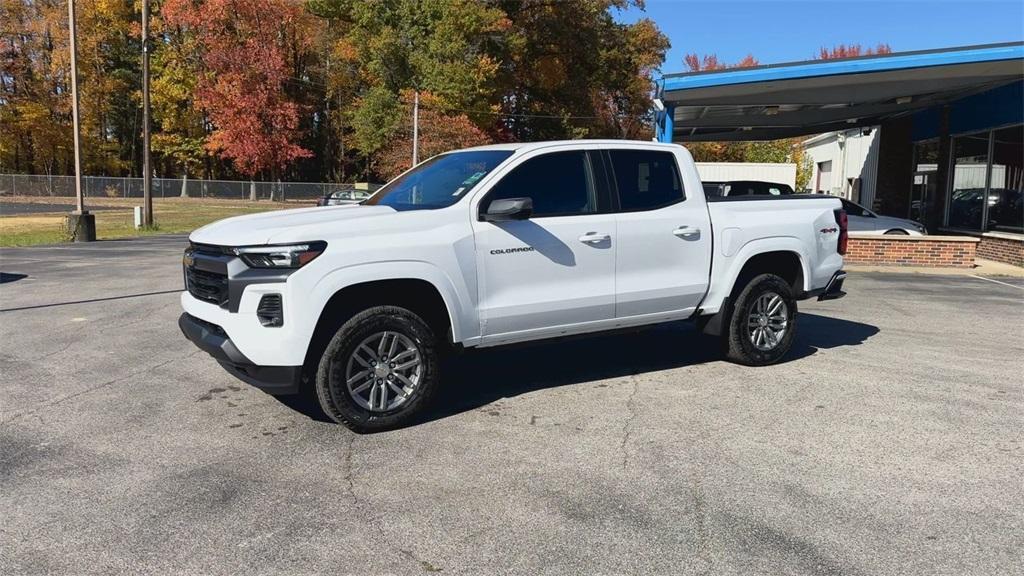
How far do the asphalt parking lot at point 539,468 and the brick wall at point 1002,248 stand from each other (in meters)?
10.7

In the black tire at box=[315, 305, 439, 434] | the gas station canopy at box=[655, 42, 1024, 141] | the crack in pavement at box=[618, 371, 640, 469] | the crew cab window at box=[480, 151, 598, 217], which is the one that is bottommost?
the crack in pavement at box=[618, 371, 640, 469]

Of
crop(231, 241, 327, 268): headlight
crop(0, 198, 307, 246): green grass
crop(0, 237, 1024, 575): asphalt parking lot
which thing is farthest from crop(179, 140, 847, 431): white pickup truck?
crop(0, 198, 307, 246): green grass

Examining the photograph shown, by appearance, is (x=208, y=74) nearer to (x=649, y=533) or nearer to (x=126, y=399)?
(x=126, y=399)

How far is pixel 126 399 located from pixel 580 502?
12.3 ft

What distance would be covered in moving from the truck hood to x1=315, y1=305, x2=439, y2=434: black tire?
2.04 feet

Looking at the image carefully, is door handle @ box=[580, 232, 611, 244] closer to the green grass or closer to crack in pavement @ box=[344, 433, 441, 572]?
crack in pavement @ box=[344, 433, 441, 572]

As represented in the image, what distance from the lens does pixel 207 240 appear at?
482 centimetres

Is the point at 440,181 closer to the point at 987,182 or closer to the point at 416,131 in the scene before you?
the point at 987,182

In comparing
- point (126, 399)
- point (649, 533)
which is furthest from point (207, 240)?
point (649, 533)

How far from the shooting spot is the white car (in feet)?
58.7

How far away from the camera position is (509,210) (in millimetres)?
4887

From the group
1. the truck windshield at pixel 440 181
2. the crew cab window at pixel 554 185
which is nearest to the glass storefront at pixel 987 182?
the crew cab window at pixel 554 185

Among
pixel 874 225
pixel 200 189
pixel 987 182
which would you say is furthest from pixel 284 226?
pixel 200 189

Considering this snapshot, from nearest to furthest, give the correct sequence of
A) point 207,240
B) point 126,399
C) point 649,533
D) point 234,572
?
point 234,572
point 649,533
point 207,240
point 126,399
